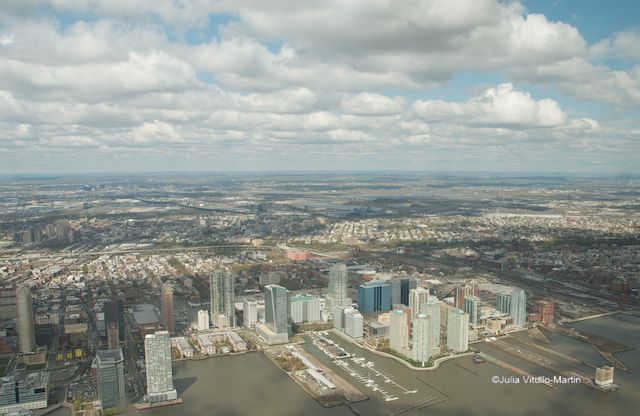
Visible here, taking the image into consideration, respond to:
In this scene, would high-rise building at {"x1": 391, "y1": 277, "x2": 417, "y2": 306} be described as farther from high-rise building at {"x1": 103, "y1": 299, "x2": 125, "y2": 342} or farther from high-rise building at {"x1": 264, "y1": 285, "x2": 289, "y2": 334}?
high-rise building at {"x1": 103, "y1": 299, "x2": 125, "y2": 342}

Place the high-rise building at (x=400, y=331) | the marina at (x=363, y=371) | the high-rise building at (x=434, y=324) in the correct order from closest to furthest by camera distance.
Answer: the marina at (x=363, y=371), the high-rise building at (x=434, y=324), the high-rise building at (x=400, y=331)

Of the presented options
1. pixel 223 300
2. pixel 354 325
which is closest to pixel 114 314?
pixel 223 300

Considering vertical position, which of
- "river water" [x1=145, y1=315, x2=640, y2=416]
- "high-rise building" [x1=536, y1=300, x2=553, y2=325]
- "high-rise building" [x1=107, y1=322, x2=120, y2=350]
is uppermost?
"high-rise building" [x1=107, y1=322, x2=120, y2=350]

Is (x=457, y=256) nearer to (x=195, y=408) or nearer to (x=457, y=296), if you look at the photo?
(x=457, y=296)

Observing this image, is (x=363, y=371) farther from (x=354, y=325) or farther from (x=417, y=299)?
(x=417, y=299)

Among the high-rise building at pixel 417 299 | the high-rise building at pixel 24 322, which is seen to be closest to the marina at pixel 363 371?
the high-rise building at pixel 417 299

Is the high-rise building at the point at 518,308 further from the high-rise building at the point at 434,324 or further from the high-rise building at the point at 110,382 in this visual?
the high-rise building at the point at 110,382

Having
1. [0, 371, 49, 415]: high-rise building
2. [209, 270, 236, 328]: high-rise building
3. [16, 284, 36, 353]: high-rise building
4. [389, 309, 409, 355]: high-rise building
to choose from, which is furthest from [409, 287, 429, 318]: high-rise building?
[16, 284, 36, 353]: high-rise building

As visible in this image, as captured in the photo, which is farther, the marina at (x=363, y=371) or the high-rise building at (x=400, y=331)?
the high-rise building at (x=400, y=331)
